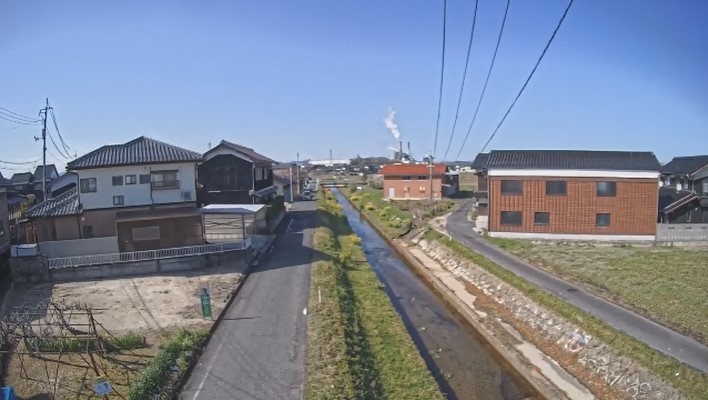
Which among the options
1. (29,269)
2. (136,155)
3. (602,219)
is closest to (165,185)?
(136,155)

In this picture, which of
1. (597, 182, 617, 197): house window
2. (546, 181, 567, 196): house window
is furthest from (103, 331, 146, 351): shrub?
(597, 182, 617, 197): house window

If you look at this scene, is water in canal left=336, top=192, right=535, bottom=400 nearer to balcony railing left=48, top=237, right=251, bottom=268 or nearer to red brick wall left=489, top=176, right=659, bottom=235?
balcony railing left=48, top=237, right=251, bottom=268

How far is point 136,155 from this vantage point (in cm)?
2341

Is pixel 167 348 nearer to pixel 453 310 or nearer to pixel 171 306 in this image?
pixel 171 306

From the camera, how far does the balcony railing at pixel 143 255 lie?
19734mm

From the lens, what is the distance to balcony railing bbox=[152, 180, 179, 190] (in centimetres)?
2328

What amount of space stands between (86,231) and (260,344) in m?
14.4

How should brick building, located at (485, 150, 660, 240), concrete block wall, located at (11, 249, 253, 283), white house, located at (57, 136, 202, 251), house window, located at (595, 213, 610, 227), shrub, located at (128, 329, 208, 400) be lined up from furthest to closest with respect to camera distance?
1. house window, located at (595, 213, 610, 227)
2. brick building, located at (485, 150, 660, 240)
3. white house, located at (57, 136, 202, 251)
4. concrete block wall, located at (11, 249, 253, 283)
5. shrub, located at (128, 329, 208, 400)

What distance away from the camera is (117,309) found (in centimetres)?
1579

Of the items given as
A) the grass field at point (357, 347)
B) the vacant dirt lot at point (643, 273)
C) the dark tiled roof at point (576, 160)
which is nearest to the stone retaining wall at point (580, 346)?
the vacant dirt lot at point (643, 273)

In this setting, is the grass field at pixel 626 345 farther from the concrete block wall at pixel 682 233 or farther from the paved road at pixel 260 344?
the concrete block wall at pixel 682 233

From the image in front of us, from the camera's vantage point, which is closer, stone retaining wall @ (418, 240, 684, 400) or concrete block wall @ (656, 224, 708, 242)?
stone retaining wall @ (418, 240, 684, 400)

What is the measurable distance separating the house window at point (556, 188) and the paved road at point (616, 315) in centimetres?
580

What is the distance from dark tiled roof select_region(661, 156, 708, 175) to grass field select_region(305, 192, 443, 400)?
25.7 metres
